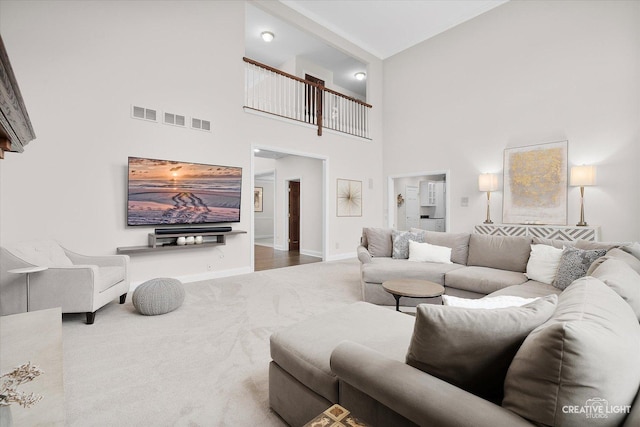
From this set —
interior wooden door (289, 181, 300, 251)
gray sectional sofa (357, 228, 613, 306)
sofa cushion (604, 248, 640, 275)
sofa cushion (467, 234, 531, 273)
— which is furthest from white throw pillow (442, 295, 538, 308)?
interior wooden door (289, 181, 300, 251)

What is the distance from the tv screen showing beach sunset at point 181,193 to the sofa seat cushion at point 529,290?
157 inches

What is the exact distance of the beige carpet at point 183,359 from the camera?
1.68 m

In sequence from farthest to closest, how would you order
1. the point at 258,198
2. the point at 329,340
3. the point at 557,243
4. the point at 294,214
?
the point at 258,198, the point at 294,214, the point at 557,243, the point at 329,340

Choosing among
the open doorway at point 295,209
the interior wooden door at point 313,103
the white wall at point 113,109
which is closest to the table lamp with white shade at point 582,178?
the open doorway at point 295,209

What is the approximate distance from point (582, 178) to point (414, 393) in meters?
5.34

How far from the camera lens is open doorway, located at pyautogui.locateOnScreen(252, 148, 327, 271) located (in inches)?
276

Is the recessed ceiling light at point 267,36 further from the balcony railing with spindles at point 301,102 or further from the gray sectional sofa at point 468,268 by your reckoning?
the gray sectional sofa at point 468,268

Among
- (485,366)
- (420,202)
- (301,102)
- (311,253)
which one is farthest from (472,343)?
(420,202)

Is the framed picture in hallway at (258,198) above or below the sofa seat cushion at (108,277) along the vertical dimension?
above

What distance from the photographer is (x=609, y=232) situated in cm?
458

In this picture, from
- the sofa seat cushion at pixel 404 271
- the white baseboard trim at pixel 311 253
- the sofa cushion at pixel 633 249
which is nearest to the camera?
the sofa cushion at pixel 633 249

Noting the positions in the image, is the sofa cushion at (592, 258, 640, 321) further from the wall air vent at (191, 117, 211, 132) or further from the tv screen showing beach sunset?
the wall air vent at (191, 117, 211, 132)

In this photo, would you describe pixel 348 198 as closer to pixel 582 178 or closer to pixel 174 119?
pixel 174 119

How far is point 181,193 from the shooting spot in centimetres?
452
